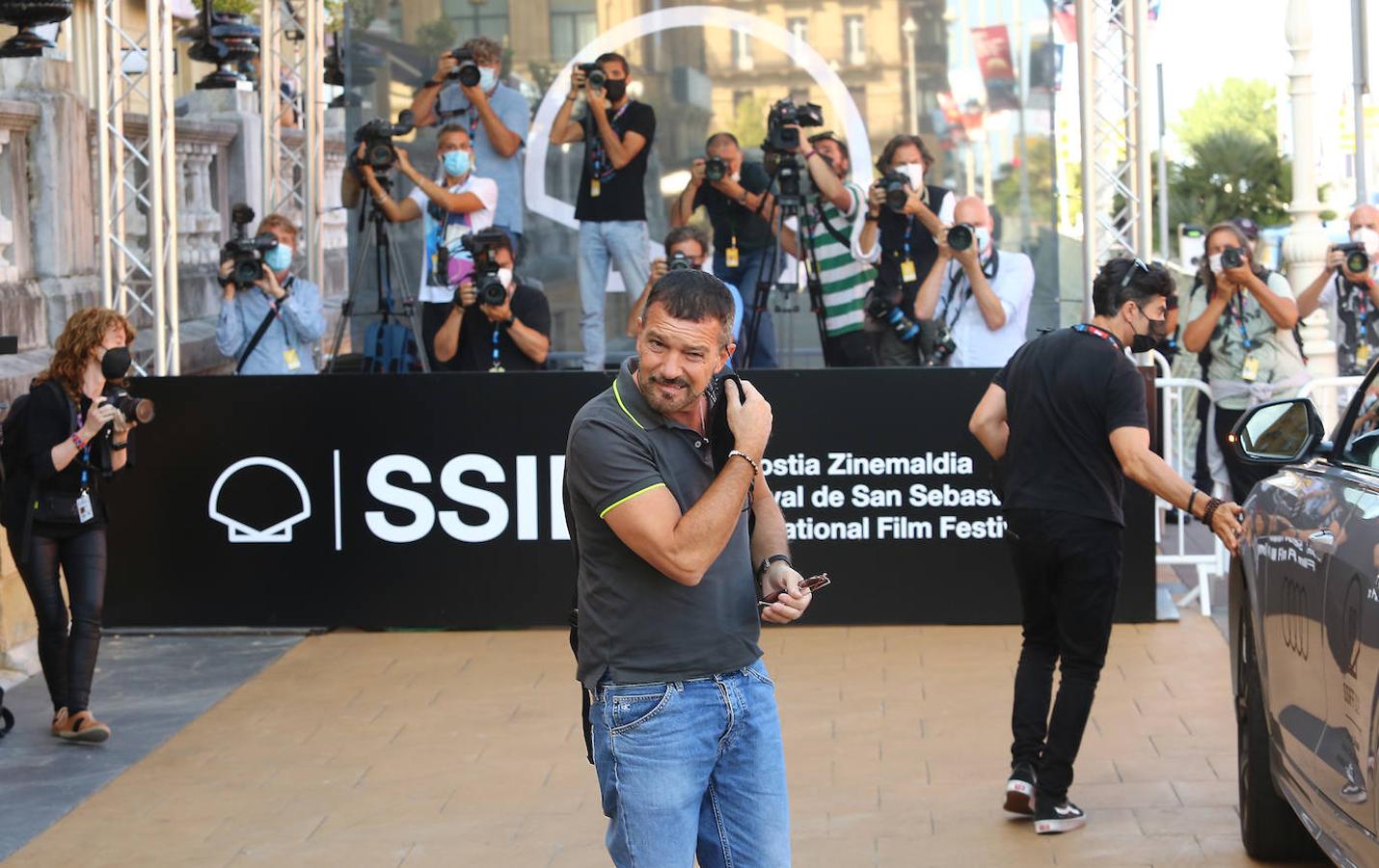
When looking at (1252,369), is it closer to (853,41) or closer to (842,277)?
(842,277)

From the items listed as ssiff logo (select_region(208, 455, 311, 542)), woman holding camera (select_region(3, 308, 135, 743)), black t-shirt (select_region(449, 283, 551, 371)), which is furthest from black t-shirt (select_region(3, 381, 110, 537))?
black t-shirt (select_region(449, 283, 551, 371))

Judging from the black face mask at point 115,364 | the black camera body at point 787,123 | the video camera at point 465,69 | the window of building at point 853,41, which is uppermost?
the window of building at point 853,41

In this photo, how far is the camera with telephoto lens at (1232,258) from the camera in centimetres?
1102

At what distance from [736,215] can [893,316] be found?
1389 mm

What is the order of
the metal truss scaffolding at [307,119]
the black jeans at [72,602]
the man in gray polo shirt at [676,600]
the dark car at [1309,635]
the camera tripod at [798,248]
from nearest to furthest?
1. the man in gray polo shirt at [676,600]
2. the dark car at [1309,635]
3. the black jeans at [72,602]
4. the camera tripod at [798,248]
5. the metal truss scaffolding at [307,119]

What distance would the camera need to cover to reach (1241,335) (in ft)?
36.6

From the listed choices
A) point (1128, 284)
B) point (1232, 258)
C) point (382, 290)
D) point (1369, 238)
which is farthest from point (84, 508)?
point (1369, 238)

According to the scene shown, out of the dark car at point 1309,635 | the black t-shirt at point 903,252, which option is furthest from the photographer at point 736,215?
the dark car at point 1309,635

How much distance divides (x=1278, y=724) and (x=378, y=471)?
5.86m

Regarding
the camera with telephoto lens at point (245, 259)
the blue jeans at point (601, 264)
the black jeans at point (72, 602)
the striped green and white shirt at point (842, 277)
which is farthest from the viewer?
the blue jeans at point (601, 264)

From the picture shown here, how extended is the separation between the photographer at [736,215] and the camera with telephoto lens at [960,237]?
152cm

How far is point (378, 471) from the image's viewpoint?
10.3 metres

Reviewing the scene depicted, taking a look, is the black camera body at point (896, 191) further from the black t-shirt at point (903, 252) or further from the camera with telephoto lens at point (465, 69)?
the camera with telephoto lens at point (465, 69)

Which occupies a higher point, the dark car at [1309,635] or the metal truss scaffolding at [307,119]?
the metal truss scaffolding at [307,119]
